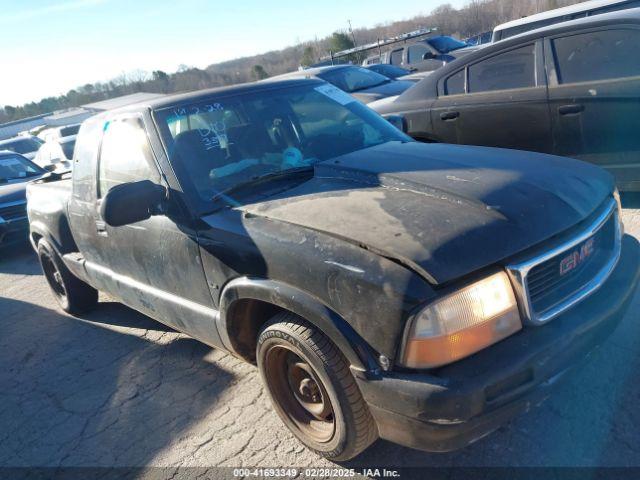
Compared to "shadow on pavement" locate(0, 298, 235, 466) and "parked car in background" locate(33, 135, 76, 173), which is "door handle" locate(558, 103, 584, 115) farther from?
"parked car in background" locate(33, 135, 76, 173)

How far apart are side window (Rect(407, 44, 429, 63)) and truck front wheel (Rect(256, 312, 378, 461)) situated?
1416 cm

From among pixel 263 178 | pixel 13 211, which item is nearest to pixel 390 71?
pixel 13 211

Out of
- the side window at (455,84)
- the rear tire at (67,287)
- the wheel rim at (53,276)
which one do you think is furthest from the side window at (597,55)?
the wheel rim at (53,276)

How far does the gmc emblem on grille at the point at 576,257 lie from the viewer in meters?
2.14

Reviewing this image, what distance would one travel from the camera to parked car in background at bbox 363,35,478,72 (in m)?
13.8

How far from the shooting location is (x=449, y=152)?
2.96m

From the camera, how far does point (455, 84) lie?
560cm

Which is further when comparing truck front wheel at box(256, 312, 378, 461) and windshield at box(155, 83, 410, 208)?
windshield at box(155, 83, 410, 208)

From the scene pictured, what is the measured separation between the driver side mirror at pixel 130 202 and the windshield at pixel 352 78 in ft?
27.1

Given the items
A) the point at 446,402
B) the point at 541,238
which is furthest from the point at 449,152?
the point at 446,402

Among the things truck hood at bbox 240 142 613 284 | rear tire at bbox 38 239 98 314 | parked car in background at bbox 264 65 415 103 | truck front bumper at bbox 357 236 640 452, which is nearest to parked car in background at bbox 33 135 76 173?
parked car in background at bbox 264 65 415 103

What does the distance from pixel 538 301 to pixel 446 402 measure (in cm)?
57

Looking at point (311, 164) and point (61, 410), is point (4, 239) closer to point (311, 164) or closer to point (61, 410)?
point (61, 410)

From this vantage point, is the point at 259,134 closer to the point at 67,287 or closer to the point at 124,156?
the point at 124,156
